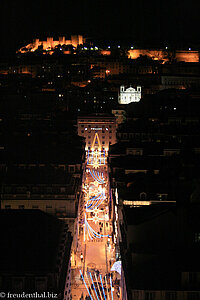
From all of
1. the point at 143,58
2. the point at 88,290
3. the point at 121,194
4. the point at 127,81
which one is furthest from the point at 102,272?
the point at 143,58

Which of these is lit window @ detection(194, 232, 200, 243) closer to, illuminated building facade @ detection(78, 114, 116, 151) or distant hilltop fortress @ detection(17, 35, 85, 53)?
illuminated building facade @ detection(78, 114, 116, 151)

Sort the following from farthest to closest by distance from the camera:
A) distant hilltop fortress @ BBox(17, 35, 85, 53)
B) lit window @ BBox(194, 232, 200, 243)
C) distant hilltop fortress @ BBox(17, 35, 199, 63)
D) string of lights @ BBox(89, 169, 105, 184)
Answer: distant hilltop fortress @ BBox(17, 35, 85, 53), distant hilltop fortress @ BBox(17, 35, 199, 63), string of lights @ BBox(89, 169, 105, 184), lit window @ BBox(194, 232, 200, 243)

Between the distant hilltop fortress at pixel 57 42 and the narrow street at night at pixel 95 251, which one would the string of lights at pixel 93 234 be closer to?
the narrow street at night at pixel 95 251

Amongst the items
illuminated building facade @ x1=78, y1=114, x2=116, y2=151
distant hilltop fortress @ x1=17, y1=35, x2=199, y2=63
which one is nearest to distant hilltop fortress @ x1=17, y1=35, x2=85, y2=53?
distant hilltop fortress @ x1=17, y1=35, x2=199, y2=63

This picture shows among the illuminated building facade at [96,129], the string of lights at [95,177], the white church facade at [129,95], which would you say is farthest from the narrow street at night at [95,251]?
the white church facade at [129,95]

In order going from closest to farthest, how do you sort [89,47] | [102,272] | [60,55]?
[102,272] → [60,55] → [89,47]

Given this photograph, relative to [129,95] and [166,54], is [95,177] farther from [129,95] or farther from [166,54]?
[166,54]

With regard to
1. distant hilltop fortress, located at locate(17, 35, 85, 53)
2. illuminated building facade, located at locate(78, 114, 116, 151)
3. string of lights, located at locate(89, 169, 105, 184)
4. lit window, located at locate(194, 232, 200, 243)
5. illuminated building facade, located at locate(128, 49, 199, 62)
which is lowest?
lit window, located at locate(194, 232, 200, 243)

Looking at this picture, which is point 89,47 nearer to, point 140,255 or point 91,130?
point 91,130

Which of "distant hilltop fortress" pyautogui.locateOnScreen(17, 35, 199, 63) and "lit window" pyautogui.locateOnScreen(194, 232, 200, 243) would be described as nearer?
"lit window" pyautogui.locateOnScreen(194, 232, 200, 243)
